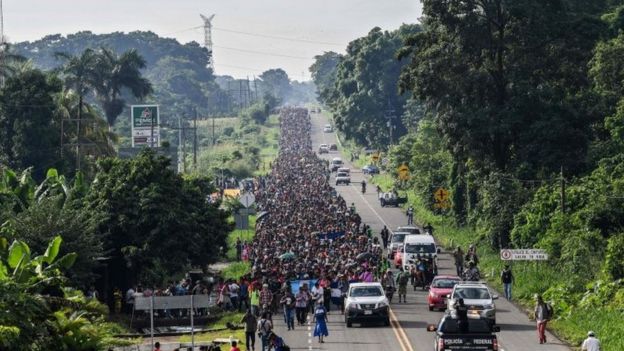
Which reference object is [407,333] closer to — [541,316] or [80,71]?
[541,316]

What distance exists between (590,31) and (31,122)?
31766 mm

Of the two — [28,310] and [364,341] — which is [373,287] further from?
[28,310]

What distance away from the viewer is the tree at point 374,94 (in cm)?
14950

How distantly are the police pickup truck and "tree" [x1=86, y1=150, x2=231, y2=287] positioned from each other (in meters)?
19.9

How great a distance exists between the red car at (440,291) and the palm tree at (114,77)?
75.1m

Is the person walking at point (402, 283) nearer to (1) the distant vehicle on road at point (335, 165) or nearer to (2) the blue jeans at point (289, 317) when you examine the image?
(2) the blue jeans at point (289, 317)

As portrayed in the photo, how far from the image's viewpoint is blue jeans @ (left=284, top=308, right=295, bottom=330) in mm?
41125

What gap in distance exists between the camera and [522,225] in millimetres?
58594

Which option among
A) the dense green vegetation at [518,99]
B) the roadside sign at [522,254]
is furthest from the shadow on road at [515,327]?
the dense green vegetation at [518,99]

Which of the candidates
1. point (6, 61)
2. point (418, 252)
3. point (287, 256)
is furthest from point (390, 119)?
point (418, 252)

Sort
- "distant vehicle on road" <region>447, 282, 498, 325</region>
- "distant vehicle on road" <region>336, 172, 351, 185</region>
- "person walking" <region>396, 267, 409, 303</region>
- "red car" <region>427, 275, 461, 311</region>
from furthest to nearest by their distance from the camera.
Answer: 1. "distant vehicle on road" <region>336, 172, 351, 185</region>
2. "person walking" <region>396, 267, 409, 303</region>
3. "red car" <region>427, 275, 461, 311</region>
4. "distant vehicle on road" <region>447, 282, 498, 325</region>

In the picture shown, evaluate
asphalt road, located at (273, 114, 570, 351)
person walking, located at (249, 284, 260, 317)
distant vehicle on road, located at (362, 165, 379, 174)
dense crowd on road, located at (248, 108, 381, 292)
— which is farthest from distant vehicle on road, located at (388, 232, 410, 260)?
distant vehicle on road, located at (362, 165, 379, 174)

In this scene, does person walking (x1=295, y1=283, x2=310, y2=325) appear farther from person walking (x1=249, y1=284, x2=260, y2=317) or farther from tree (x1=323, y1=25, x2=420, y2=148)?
tree (x1=323, y1=25, x2=420, y2=148)

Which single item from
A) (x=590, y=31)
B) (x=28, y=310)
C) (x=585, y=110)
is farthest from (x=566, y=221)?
(x=28, y=310)
